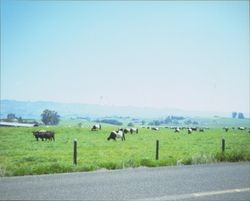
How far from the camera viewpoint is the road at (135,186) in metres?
8.61

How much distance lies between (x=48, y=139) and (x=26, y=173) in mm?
33153

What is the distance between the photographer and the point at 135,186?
9.87 metres

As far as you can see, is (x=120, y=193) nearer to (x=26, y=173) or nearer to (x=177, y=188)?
(x=177, y=188)

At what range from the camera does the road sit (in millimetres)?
8609

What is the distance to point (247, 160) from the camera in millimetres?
16953

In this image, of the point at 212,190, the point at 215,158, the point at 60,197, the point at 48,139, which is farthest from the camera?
the point at 48,139

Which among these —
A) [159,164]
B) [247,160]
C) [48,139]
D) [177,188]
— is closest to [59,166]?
[159,164]

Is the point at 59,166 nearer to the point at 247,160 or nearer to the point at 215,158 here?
the point at 215,158

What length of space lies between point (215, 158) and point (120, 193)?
9.06 metres

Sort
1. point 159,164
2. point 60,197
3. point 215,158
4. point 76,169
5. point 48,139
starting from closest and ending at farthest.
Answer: point 60,197, point 76,169, point 159,164, point 215,158, point 48,139

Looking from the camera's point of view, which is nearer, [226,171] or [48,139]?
[226,171]

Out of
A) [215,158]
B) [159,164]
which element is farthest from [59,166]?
[215,158]

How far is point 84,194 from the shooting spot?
877 centimetres

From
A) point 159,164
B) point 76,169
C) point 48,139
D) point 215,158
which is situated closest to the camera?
point 76,169
